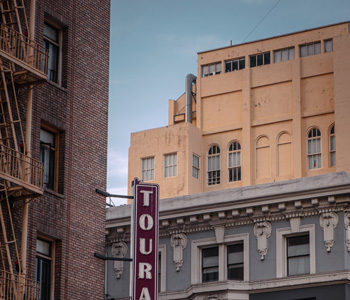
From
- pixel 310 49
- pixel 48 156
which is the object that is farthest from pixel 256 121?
pixel 48 156

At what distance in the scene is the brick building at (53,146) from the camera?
31.2 metres

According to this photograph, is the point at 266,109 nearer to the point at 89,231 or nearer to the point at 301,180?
the point at 301,180

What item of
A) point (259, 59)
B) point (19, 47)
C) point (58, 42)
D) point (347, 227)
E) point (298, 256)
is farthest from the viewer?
point (259, 59)

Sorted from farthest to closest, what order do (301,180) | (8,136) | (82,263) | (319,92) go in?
1. (319,92)
2. (301,180)
3. (82,263)
4. (8,136)

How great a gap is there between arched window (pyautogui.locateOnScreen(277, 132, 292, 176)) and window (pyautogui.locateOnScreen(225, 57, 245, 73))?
651 cm

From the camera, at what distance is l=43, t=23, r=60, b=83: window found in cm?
3503

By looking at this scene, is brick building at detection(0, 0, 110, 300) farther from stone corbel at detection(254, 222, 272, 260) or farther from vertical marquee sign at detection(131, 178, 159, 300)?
stone corbel at detection(254, 222, 272, 260)

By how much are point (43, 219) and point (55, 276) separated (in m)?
1.77

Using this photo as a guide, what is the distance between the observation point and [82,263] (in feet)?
112

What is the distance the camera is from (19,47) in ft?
107

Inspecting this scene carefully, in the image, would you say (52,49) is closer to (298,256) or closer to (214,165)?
(298,256)

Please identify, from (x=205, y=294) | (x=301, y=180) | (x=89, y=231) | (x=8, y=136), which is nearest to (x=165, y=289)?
(x=205, y=294)

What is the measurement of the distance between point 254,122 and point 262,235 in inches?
1371

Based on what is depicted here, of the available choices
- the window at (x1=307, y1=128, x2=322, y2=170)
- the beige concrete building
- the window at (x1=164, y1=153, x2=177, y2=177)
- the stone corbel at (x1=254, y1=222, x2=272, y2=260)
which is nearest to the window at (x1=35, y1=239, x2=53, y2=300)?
the stone corbel at (x1=254, y1=222, x2=272, y2=260)
